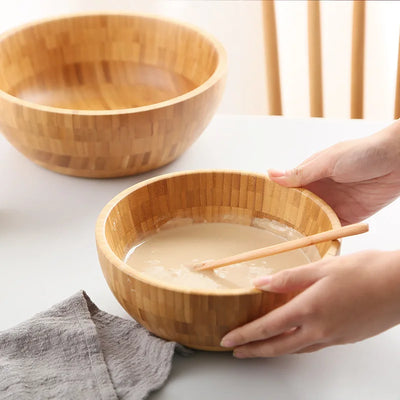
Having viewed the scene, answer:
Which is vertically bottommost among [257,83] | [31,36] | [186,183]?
[257,83]

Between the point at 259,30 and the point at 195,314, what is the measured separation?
157 centimetres

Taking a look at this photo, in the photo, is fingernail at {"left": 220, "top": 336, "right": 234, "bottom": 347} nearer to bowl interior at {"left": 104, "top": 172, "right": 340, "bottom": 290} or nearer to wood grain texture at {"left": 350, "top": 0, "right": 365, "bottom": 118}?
bowl interior at {"left": 104, "top": 172, "right": 340, "bottom": 290}

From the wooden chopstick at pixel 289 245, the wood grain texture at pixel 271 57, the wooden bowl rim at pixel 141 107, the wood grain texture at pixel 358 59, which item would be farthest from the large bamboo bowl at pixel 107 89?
the wood grain texture at pixel 358 59

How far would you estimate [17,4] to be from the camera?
192 cm

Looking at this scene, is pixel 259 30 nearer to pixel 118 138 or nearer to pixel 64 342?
pixel 118 138

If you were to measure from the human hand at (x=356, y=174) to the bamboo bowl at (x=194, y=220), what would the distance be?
0.14ft

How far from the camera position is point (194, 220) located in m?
0.97

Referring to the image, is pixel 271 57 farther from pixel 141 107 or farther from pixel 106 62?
pixel 141 107

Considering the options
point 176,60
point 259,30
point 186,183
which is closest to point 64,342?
point 186,183

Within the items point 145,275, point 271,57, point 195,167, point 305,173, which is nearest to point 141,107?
point 195,167

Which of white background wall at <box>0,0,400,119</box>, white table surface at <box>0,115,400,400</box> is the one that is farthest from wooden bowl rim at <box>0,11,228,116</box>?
white background wall at <box>0,0,400,119</box>

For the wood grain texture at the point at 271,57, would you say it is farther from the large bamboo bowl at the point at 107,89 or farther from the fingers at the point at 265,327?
the fingers at the point at 265,327

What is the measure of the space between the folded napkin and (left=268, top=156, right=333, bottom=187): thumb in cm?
27

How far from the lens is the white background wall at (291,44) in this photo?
207 cm
